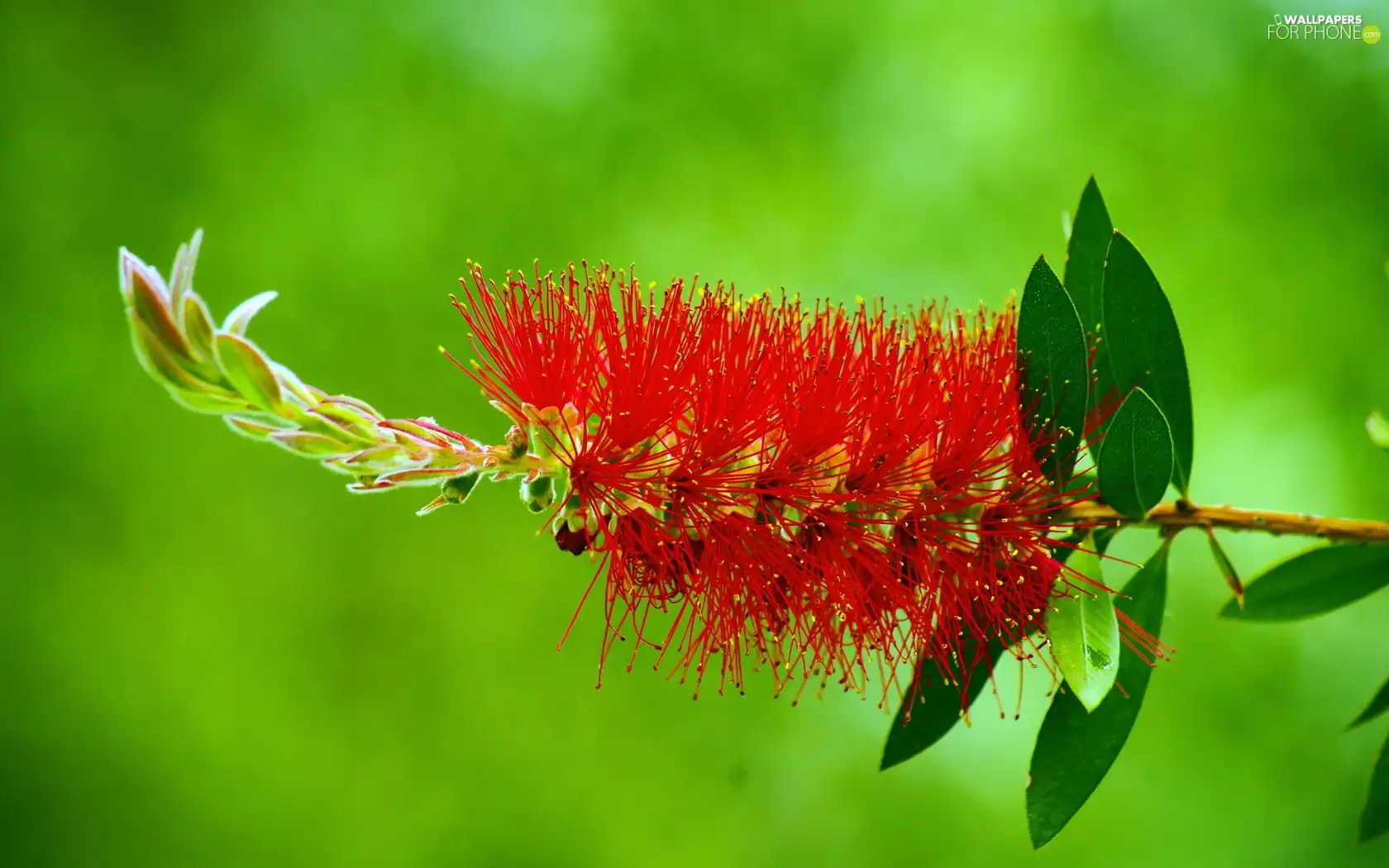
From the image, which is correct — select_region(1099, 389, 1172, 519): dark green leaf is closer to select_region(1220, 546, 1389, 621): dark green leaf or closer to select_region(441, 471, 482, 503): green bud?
select_region(1220, 546, 1389, 621): dark green leaf

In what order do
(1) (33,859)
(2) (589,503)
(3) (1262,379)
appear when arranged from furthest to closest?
(3) (1262,379)
(1) (33,859)
(2) (589,503)

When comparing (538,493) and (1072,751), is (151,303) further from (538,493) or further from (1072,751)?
(1072,751)

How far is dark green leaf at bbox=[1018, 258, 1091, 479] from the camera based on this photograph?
822mm

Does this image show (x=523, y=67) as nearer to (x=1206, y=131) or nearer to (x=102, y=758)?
(x=1206, y=131)

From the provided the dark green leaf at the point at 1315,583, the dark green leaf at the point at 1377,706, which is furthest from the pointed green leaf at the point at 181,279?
the dark green leaf at the point at 1377,706

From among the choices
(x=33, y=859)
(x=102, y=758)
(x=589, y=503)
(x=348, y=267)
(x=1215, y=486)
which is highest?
(x=348, y=267)

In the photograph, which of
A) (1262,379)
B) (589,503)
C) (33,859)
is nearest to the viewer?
(589,503)

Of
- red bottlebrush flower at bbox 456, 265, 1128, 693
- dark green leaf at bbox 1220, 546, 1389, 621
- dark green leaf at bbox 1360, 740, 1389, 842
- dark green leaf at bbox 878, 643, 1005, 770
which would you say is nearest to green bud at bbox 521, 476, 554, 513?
red bottlebrush flower at bbox 456, 265, 1128, 693

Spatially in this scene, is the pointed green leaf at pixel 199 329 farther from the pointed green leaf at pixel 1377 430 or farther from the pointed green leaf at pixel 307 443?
the pointed green leaf at pixel 1377 430

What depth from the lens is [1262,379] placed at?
228 centimetres

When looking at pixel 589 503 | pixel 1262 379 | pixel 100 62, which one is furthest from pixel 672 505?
pixel 100 62

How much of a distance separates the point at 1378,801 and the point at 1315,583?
21 cm

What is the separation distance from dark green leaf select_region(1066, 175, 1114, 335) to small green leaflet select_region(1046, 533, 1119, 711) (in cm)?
22

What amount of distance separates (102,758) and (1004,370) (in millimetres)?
2131
